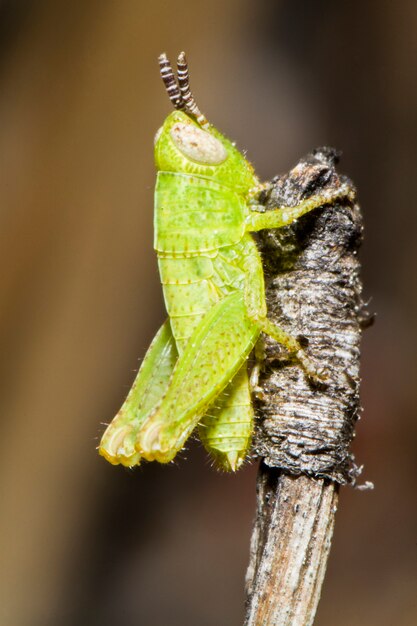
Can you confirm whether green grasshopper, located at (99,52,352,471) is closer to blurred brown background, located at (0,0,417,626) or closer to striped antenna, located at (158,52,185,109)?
striped antenna, located at (158,52,185,109)

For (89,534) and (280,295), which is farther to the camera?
(89,534)

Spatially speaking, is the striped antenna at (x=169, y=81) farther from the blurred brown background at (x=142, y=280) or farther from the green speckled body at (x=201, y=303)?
the blurred brown background at (x=142, y=280)

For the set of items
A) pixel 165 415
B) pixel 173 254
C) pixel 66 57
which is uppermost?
pixel 66 57

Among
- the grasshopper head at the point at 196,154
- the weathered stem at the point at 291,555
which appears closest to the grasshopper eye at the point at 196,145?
the grasshopper head at the point at 196,154

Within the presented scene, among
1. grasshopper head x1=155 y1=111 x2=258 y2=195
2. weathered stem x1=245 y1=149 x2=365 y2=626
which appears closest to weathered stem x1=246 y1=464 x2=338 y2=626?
weathered stem x1=245 y1=149 x2=365 y2=626

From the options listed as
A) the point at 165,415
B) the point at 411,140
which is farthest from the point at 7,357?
the point at 411,140

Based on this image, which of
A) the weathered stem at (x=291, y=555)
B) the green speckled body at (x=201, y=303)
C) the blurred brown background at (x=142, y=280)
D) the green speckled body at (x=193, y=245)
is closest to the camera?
the weathered stem at (x=291, y=555)

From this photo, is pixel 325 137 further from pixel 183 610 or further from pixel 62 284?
pixel 183 610
